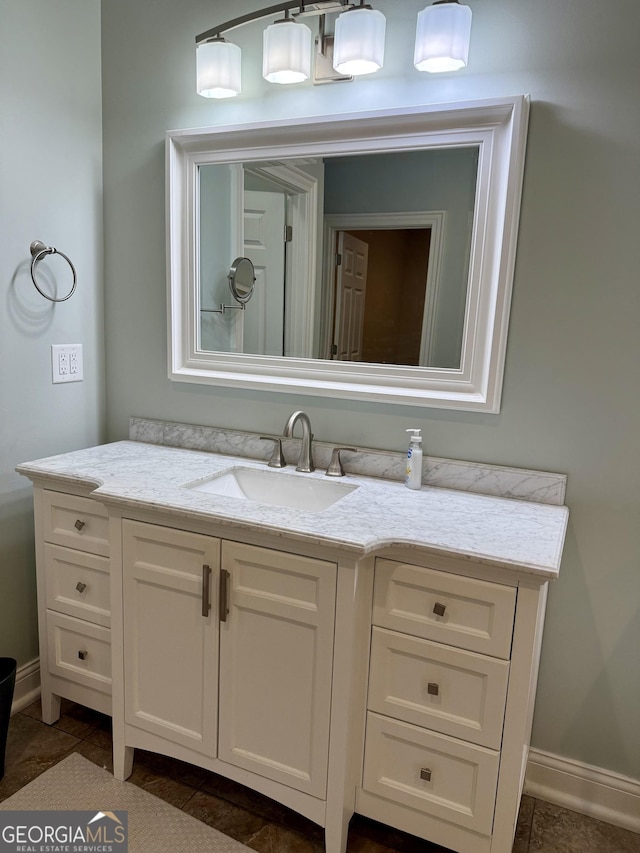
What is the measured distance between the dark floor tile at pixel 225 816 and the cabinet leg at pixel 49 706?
23.3 inches

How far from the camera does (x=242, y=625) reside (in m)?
1.44

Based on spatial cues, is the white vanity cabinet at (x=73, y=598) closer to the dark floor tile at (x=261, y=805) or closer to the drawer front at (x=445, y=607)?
the dark floor tile at (x=261, y=805)

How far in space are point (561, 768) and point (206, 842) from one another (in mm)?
1022

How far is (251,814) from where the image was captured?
1.58m

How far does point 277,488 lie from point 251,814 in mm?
902

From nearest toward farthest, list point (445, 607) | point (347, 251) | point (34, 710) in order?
point (445, 607) < point (347, 251) < point (34, 710)

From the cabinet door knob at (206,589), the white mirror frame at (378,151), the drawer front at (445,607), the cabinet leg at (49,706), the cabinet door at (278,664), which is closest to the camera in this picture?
the drawer front at (445,607)

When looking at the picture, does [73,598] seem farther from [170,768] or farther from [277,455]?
[277,455]

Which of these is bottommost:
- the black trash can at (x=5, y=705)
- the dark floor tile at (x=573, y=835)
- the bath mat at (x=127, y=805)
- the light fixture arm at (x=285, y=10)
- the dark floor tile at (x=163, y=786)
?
the dark floor tile at (x=573, y=835)

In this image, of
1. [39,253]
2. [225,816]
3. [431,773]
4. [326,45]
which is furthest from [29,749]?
[326,45]

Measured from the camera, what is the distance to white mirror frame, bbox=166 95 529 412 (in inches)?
61.1

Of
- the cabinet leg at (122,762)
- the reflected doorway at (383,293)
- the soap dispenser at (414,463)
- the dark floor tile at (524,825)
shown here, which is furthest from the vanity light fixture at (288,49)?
the dark floor tile at (524,825)

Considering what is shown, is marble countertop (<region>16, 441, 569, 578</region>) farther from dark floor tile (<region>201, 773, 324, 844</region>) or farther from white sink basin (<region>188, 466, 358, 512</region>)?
dark floor tile (<region>201, 773, 324, 844</region>)

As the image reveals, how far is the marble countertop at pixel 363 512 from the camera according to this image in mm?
1249
